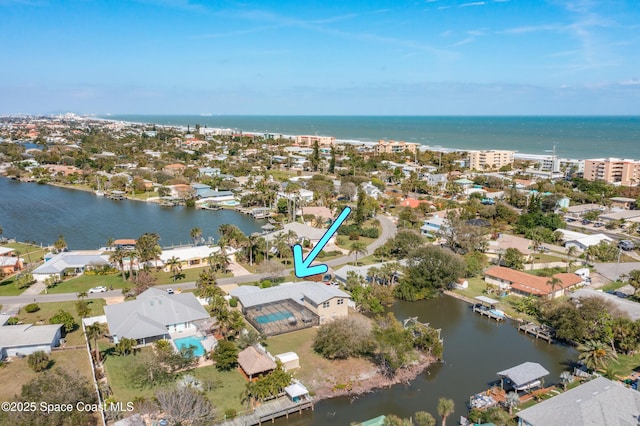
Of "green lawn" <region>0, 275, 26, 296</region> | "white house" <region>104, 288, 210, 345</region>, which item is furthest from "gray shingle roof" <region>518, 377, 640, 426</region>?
"green lawn" <region>0, 275, 26, 296</region>

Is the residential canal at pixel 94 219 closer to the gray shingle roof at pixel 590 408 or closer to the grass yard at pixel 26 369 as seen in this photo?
the grass yard at pixel 26 369

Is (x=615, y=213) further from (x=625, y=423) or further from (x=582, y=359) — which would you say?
(x=625, y=423)

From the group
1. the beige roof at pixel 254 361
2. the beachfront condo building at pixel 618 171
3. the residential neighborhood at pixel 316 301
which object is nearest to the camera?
the residential neighborhood at pixel 316 301

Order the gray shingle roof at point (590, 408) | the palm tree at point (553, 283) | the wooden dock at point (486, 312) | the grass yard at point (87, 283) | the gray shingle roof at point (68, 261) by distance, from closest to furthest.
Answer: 1. the gray shingle roof at point (590, 408)
2. the wooden dock at point (486, 312)
3. the palm tree at point (553, 283)
4. the grass yard at point (87, 283)
5. the gray shingle roof at point (68, 261)

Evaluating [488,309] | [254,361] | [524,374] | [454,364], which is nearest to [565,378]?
[524,374]

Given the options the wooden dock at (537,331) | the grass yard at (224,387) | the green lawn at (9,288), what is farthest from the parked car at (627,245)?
the green lawn at (9,288)

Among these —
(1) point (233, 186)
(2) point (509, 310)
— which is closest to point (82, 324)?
(2) point (509, 310)

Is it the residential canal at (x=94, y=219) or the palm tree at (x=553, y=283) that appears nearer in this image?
the palm tree at (x=553, y=283)
